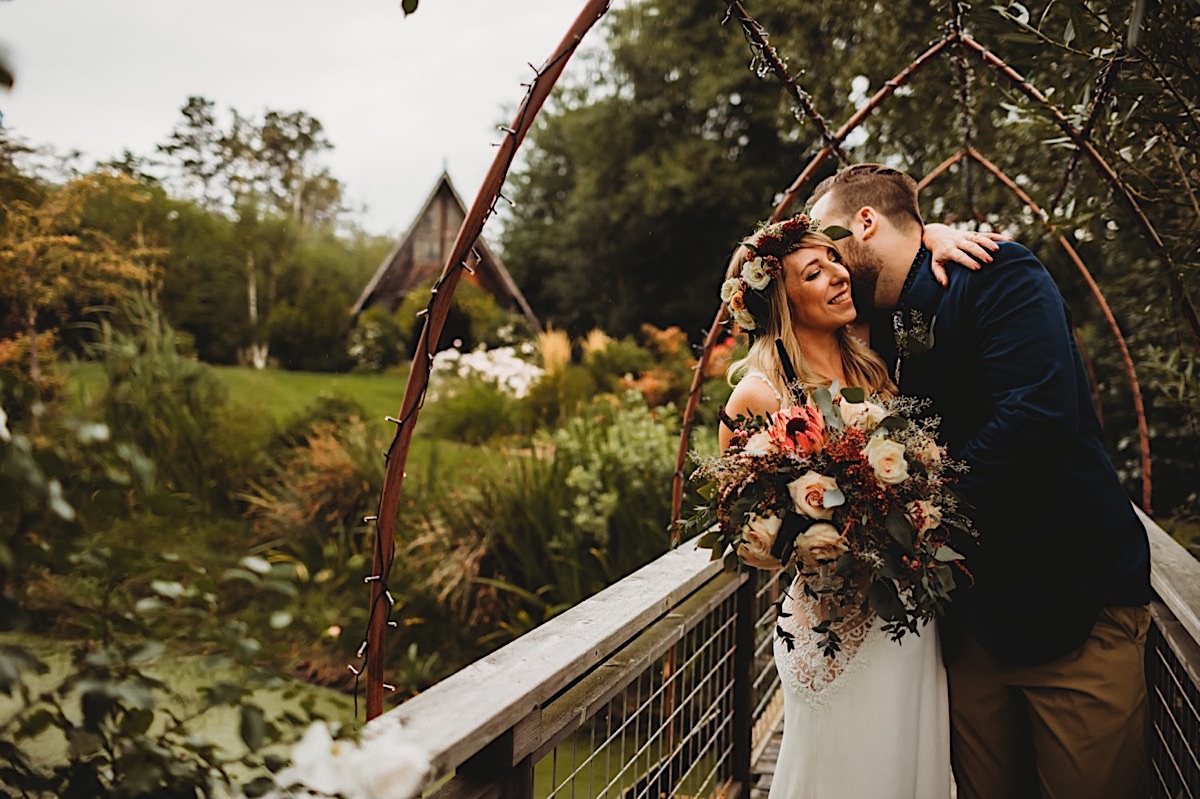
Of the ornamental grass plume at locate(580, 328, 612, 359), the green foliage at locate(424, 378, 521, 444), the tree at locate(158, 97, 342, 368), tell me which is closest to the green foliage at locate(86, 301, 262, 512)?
the green foliage at locate(424, 378, 521, 444)

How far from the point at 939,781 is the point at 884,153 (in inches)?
256

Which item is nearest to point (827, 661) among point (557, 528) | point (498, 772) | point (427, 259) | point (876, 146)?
point (498, 772)

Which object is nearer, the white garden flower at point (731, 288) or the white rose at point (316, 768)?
the white rose at point (316, 768)

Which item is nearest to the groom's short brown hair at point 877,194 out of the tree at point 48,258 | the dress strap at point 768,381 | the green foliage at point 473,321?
the dress strap at point 768,381

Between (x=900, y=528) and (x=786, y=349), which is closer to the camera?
(x=900, y=528)

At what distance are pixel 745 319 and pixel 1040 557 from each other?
746mm

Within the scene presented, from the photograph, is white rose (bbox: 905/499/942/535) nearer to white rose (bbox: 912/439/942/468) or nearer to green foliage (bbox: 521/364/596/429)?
white rose (bbox: 912/439/942/468)

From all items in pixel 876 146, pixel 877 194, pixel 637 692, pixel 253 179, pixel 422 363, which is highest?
pixel 253 179

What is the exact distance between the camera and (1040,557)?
1.86m

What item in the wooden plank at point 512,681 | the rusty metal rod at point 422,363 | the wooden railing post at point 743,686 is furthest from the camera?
the wooden railing post at point 743,686

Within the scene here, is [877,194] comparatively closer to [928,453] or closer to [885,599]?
[928,453]

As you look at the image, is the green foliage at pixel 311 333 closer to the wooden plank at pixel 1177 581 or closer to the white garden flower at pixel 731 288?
the white garden flower at pixel 731 288

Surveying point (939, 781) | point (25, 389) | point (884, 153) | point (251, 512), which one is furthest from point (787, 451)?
point (884, 153)

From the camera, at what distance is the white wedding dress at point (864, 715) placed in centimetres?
191
